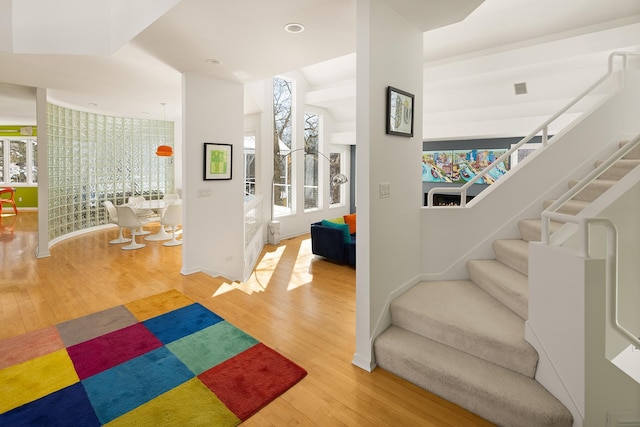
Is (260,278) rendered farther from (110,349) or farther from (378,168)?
(378,168)

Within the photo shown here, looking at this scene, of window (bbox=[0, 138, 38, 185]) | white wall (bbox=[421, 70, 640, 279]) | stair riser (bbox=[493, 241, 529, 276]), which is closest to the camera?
stair riser (bbox=[493, 241, 529, 276])

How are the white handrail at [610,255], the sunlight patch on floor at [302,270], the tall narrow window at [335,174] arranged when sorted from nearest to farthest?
the white handrail at [610,255] < the sunlight patch on floor at [302,270] < the tall narrow window at [335,174]

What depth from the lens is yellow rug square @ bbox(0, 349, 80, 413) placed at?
2.08 metres

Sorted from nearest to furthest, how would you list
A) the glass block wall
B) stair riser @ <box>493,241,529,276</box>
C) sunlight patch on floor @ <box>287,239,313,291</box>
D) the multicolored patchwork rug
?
the multicolored patchwork rug
stair riser @ <box>493,241,529,276</box>
sunlight patch on floor @ <box>287,239,313,291</box>
the glass block wall

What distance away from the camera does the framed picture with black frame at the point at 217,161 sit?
4531 mm

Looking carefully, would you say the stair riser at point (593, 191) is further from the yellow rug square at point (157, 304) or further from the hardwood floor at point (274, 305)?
the yellow rug square at point (157, 304)

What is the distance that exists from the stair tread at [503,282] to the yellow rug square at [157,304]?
294cm

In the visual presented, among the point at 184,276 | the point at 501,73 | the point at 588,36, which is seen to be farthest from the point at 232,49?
the point at 588,36

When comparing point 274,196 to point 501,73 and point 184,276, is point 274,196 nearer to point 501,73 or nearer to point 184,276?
point 184,276

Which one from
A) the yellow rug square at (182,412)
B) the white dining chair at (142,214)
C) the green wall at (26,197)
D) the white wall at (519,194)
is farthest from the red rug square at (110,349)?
the green wall at (26,197)

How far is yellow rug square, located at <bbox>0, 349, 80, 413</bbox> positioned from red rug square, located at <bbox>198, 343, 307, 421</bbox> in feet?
3.12

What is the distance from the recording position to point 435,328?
2.47 meters

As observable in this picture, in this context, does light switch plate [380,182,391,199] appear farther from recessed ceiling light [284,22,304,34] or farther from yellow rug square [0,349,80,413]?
yellow rug square [0,349,80,413]

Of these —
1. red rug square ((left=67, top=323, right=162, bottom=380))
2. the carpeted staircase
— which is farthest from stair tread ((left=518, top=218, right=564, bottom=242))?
red rug square ((left=67, top=323, right=162, bottom=380))
